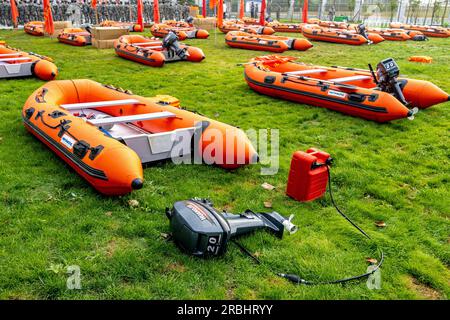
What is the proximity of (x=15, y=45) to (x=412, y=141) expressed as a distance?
13.1 meters

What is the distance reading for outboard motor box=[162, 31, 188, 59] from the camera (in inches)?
406

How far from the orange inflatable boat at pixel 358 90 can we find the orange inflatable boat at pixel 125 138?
237 centimetres

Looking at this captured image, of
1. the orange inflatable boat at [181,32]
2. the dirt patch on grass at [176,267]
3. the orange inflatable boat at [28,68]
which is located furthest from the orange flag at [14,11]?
the dirt patch on grass at [176,267]

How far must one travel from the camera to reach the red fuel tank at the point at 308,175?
11.7 feet

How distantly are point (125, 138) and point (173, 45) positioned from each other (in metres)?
7.04

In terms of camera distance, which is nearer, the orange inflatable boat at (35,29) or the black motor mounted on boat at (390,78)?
the black motor mounted on boat at (390,78)

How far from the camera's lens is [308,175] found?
11.6 ft

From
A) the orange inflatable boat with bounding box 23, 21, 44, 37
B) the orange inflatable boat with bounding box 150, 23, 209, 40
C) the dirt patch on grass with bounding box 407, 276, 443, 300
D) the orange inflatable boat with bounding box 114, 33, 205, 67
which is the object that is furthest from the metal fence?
the dirt patch on grass with bounding box 407, 276, 443, 300

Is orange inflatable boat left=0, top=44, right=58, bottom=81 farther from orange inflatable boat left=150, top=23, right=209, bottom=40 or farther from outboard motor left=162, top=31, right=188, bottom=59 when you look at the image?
orange inflatable boat left=150, top=23, right=209, bottom=40

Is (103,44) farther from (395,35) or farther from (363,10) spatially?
(363,10)

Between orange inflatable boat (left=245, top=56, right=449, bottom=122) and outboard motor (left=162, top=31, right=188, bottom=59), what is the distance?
133 inches

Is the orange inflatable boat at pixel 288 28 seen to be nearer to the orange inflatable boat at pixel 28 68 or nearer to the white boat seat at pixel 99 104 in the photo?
the orange inflatable boat at pixel 28 68

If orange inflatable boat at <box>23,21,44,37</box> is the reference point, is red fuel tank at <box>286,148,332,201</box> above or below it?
below
